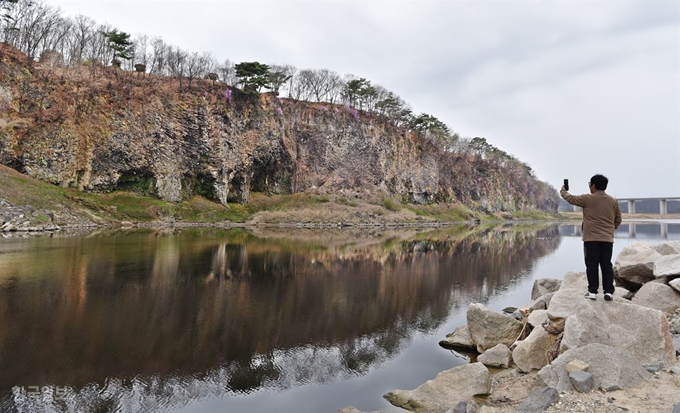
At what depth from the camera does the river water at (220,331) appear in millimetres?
6676

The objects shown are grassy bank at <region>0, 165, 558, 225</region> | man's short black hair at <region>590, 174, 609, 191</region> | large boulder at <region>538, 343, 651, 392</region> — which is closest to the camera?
large boulder at <region>538, 343, 651, 392</region>

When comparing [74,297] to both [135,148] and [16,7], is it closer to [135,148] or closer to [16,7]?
[135,148]

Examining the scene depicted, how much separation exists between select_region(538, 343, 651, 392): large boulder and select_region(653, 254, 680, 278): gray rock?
190 inches

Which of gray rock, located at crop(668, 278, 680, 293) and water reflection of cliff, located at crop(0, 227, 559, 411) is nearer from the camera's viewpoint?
water reflection of cliff, located at crop(0, 227, 559, 411)

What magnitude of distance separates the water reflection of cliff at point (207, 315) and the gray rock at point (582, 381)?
158 inches

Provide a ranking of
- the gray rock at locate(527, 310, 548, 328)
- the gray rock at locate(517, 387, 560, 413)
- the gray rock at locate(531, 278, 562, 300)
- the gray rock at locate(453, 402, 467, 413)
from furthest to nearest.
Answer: the gray rock at locate(531, 278, 562, 300) → the gray rock at locate(527, 310, 548, 328) → the gray rock at locate(453, 402, 467, 413) → the gray rock at locate(517, 387, 560, 413)

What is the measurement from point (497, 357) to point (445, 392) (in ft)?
7.82

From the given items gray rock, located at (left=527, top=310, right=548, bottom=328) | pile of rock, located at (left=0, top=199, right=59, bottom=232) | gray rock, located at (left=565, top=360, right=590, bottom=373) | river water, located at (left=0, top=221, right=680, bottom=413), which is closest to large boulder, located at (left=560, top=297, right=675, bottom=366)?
gray rock, located at (left=565, top=360, right=590, bottom=373)

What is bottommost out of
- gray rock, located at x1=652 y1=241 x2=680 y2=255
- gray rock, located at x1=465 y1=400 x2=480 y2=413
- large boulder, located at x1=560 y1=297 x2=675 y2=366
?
gray rock, located at x1=465 y1=400 x2=480 y2=413

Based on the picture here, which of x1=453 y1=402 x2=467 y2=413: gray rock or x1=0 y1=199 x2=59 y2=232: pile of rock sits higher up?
x1=0 y1=199 x2=59 y2=232: pile of rock

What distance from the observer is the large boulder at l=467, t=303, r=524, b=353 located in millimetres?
9539

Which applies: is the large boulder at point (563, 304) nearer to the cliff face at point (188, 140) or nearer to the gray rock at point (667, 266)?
the gray rock at point (667, 266)

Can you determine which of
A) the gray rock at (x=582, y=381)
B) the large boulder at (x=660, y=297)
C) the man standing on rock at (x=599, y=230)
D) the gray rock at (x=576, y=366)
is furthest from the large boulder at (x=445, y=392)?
the large boulder at (x=660, y=297)

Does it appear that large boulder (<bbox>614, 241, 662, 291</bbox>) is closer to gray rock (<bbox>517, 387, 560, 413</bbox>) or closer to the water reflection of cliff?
the water reflection of cliff
